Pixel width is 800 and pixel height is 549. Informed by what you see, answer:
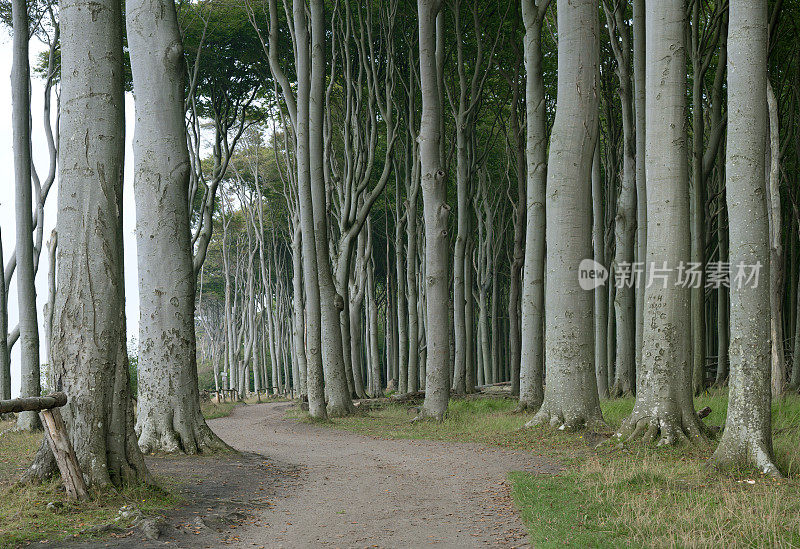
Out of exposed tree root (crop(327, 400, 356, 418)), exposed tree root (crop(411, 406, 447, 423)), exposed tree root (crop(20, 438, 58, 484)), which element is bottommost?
exposed tree root (crop(327, 400, 356, 418))

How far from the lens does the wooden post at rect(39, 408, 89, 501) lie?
18.0 feet

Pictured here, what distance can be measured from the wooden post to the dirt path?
4.41ft

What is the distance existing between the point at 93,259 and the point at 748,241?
247 inches

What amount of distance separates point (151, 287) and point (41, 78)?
44.6 feet

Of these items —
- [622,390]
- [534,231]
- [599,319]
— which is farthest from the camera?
[599,319]

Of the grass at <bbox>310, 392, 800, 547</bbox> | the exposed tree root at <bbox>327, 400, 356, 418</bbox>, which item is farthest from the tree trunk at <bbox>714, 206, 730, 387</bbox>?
the exposed tree root at <bbox>327, 400, 356, 418</bbox>

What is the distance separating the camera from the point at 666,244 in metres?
8.95

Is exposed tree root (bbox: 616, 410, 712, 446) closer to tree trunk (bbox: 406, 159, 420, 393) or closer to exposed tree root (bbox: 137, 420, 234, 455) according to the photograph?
exposed tree root (bbox: 137, 420, 234, 455)

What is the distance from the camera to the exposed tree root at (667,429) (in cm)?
858

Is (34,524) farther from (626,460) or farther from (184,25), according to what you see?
(184,25)

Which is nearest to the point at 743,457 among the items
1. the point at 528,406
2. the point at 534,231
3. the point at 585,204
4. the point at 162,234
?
the point at 585,204

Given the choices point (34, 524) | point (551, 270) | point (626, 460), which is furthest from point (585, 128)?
point (34, 524)

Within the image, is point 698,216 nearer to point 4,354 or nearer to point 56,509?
point 56,509

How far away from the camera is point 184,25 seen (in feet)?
63.3
